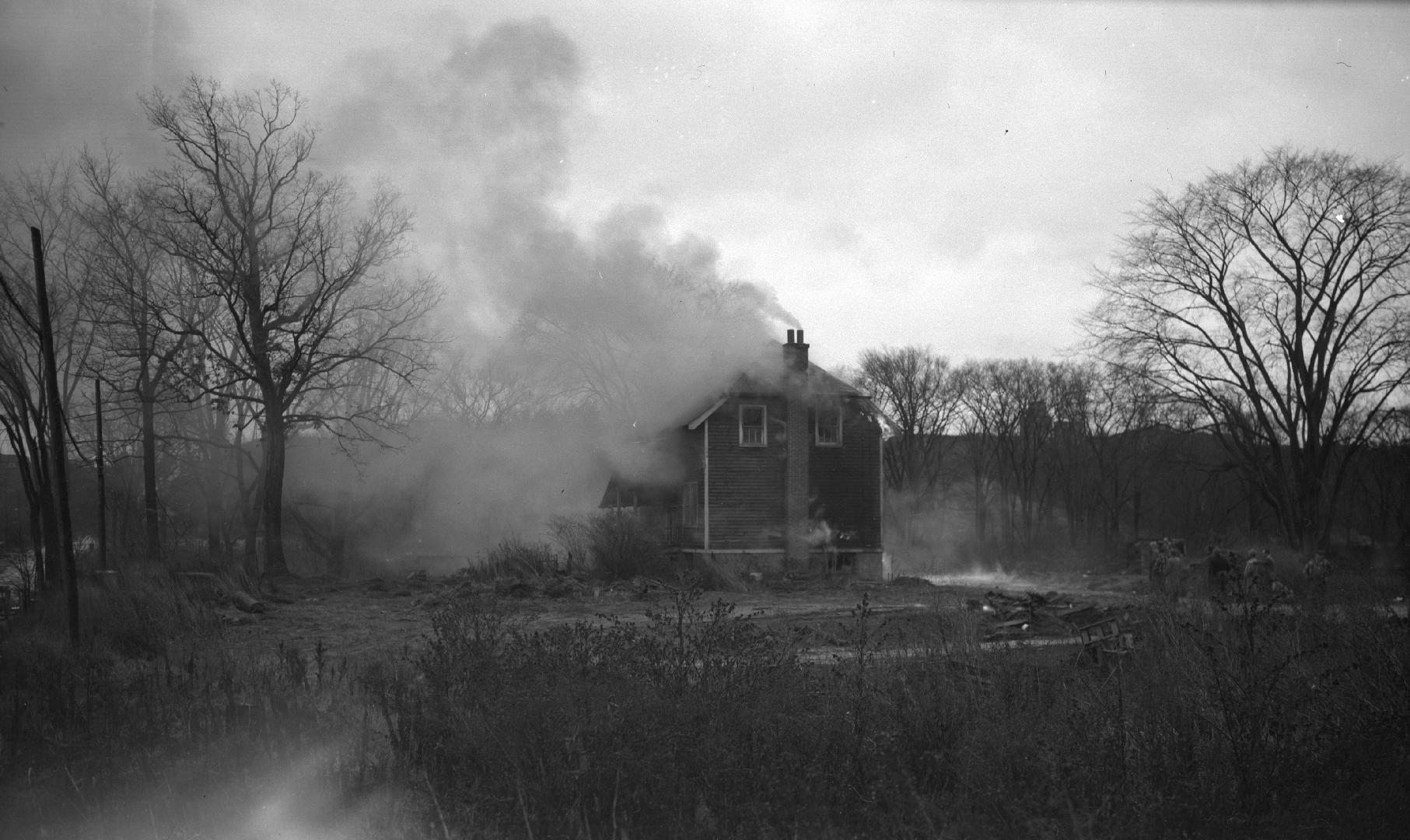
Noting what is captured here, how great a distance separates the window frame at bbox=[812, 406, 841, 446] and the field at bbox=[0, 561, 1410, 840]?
2417 centimetres

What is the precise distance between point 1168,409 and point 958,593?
15.1 m

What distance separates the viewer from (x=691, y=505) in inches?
1438

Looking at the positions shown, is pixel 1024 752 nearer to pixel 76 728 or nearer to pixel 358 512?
pixel 76 728

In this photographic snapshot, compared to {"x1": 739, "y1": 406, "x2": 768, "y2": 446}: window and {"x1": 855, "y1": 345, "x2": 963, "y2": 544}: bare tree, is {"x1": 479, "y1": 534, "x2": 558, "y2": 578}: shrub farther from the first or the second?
{"x1": 855, "y1": 345, "x2": 963, "y2": 544}: bare tree

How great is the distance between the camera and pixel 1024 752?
7.54 m

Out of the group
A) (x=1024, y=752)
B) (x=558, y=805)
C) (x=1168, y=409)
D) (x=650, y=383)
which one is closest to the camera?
(x=558, y=805)

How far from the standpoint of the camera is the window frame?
3569cm

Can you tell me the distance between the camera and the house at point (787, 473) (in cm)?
3438

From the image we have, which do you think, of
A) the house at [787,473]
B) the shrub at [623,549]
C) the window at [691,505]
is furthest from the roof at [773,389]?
the shrub at [623,549]

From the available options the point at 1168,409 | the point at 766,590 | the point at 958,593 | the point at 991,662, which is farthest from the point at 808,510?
the point at 991,662

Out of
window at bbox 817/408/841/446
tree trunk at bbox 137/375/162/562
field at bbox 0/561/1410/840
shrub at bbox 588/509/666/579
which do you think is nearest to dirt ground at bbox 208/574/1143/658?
shrub at bbox 588/509/666/579

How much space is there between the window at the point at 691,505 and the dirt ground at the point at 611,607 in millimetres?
5598

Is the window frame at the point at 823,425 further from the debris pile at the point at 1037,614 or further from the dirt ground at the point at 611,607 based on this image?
the debris pile at the point at 1037,614

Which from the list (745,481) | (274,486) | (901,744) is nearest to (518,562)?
(274,486)
